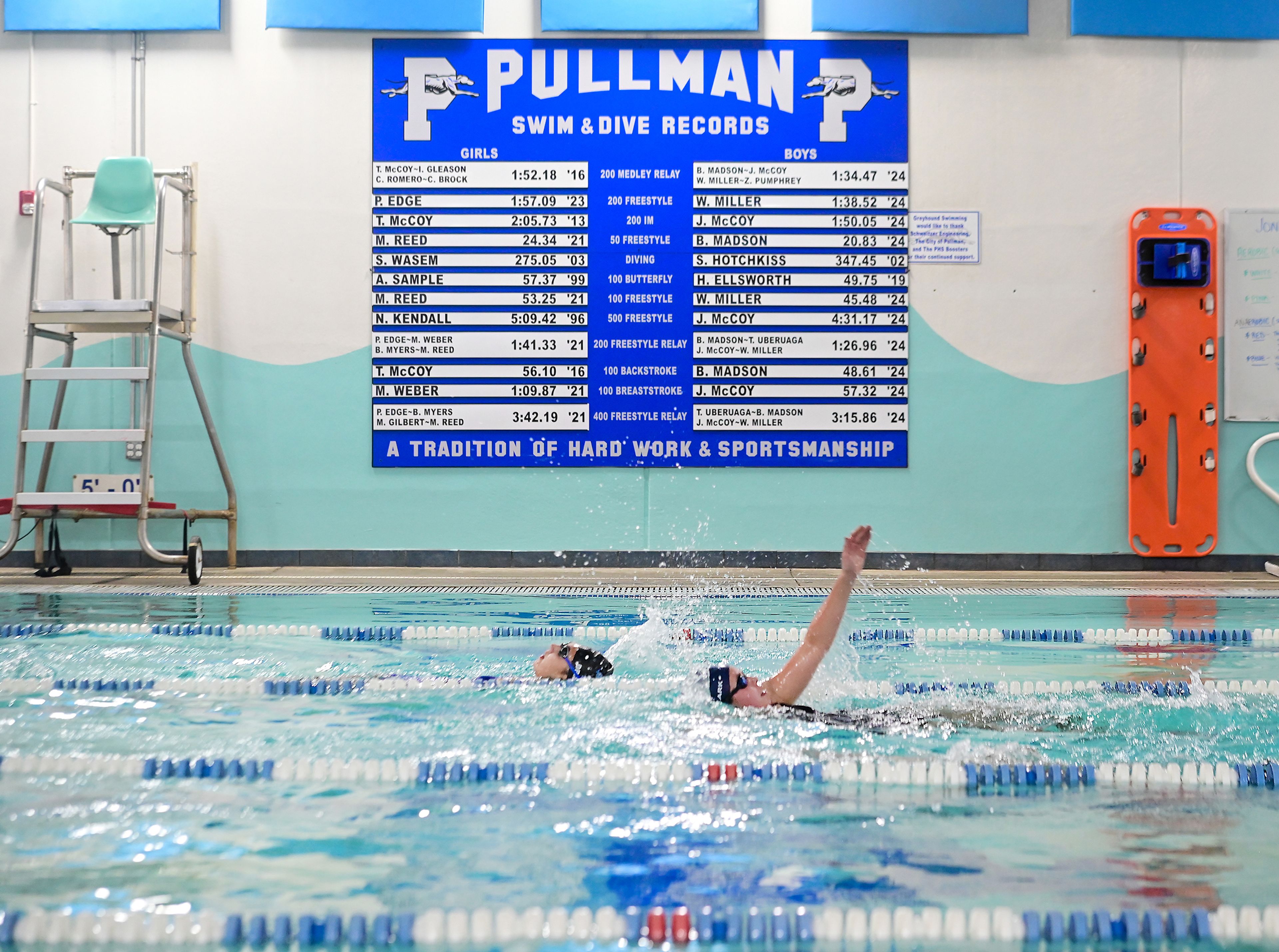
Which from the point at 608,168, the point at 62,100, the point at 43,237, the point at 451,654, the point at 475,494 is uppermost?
the point at 62,100

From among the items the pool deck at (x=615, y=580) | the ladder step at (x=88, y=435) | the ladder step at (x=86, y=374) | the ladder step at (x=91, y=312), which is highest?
the ladder step at (x=91, y=312)

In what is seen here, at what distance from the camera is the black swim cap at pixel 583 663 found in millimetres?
3434

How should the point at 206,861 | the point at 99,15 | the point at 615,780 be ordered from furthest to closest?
1. the point at 99,15
2. the point at 615,780
3. the point at 206,861

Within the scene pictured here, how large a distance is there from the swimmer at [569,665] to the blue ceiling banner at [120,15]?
18.2ft

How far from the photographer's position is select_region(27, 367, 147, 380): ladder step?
236 inches

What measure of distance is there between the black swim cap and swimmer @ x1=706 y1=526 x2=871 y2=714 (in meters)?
0.42

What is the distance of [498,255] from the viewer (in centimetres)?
696

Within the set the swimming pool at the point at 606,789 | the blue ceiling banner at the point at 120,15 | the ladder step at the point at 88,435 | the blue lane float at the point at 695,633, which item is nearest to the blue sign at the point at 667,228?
the blue ceiling banner at the point at 120,15

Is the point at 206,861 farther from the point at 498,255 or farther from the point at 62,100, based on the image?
the point at 62,100

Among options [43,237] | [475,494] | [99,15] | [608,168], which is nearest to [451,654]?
[475,494]

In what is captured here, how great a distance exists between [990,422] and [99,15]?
21.1 feet

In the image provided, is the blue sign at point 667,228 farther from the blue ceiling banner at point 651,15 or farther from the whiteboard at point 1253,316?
the whiteboard at point 1253,316

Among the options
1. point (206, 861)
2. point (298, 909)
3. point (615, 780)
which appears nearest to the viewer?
point (298, 909)

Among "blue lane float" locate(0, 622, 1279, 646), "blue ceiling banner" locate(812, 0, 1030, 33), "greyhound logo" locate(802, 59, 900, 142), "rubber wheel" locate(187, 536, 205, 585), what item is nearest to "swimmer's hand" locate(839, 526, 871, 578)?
"blue lane float" locate(0, 622, 1279, 646)
